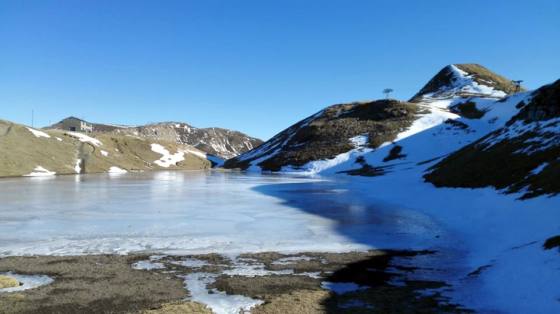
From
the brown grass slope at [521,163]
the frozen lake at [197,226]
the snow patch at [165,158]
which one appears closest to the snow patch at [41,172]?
the snow patch at [165,158]

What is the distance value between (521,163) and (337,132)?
398 feet

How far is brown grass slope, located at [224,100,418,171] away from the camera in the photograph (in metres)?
144

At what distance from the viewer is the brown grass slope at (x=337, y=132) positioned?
472ft

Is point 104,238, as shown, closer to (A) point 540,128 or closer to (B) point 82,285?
(B) point 82,285

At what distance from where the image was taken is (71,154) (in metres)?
136

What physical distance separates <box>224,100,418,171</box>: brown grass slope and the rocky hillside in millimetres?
37240

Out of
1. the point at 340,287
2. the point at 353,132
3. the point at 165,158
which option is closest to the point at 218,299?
the point at 340,287

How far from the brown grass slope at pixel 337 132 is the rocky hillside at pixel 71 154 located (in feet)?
122

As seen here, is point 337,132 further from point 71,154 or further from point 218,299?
point 218,299

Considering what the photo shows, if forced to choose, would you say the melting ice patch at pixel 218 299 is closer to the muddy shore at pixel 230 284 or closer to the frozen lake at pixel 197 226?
the muddy shore at pixel 230 284

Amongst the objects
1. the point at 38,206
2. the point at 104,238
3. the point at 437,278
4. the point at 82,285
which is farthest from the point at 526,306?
the point at 38,206

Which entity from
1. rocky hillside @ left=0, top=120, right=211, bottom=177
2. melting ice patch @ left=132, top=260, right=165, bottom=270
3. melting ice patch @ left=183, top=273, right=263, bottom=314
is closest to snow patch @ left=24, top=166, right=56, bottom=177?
rocky hillside @ left=0, top=120, right=211, bottom=177

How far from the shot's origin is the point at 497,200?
30969 mm

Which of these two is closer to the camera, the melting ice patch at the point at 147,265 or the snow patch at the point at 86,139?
the melting ice patch at the point at 147,265
